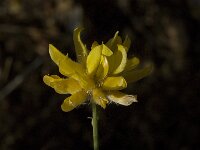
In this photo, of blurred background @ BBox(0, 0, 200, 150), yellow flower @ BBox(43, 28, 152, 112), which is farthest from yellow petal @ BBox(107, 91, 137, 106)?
blurred background @ BBox(0, 0, 200, 150)

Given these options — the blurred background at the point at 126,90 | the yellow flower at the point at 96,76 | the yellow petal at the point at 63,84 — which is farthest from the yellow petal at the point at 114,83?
the blurred background at the point at 126,90

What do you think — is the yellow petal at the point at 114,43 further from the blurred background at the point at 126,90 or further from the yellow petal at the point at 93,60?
the blurred background at the point at 126,90

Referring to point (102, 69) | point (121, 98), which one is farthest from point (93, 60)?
point (121, 98)

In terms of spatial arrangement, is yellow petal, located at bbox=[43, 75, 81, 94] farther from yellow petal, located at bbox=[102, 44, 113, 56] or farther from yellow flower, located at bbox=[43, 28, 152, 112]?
yellow petal, located at bbox=[102, 44, 113, 56]

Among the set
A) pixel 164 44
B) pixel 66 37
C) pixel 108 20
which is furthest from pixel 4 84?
pixel 164 44

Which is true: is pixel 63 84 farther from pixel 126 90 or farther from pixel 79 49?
pixel 126 90

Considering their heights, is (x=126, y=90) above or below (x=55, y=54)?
above
